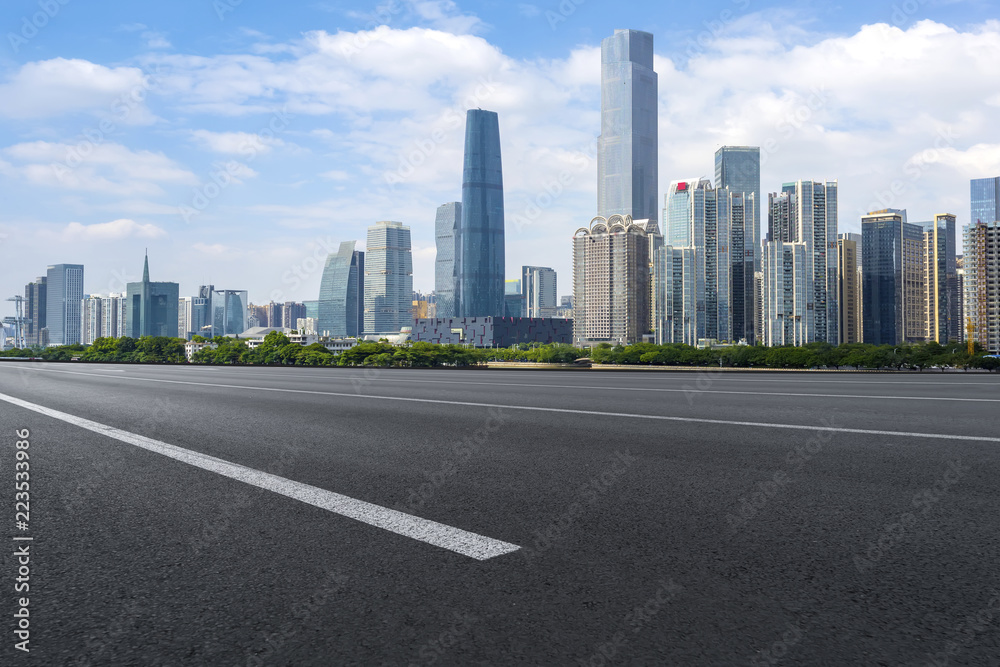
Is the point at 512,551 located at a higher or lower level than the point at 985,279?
lower

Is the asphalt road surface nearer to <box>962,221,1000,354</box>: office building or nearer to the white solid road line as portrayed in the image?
the white solid road line

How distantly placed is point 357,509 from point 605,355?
319 feet

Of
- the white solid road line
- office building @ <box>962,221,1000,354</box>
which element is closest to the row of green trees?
the white solid road line

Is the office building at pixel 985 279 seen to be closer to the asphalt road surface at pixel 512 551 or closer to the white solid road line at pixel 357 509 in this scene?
the asphalt road surface at pixel 512 551

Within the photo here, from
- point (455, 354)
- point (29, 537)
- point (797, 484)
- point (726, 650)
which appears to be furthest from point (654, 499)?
point (455, 354)

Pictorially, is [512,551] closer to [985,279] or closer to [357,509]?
[357,509]

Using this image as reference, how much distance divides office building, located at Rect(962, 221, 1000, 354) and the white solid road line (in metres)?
167

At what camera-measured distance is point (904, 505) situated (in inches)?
183

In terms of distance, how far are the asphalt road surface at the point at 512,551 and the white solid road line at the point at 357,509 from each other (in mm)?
25

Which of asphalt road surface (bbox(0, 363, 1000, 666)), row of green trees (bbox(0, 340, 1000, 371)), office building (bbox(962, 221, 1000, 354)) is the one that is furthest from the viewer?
office building (bbox(962, 221, 1000, 354))

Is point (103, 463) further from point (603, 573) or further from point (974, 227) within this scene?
point (974, 227)

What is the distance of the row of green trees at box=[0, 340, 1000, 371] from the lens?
65.3 meters

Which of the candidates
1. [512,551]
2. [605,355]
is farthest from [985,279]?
[512,551]

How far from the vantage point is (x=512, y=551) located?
11.9ft
